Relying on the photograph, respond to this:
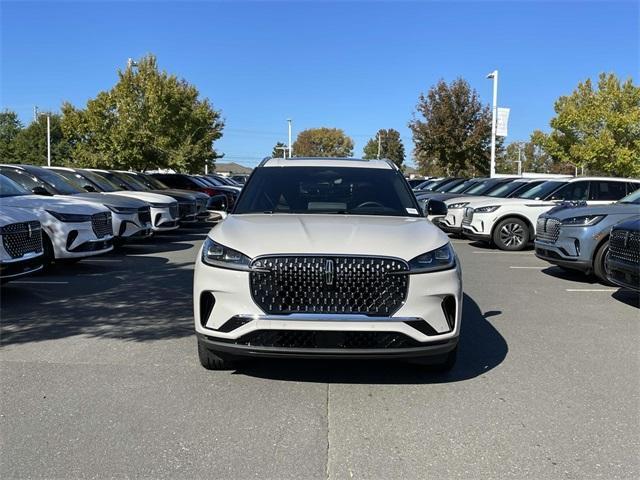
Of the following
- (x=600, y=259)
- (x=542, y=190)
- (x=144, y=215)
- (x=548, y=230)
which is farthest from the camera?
(x=542, y=190)

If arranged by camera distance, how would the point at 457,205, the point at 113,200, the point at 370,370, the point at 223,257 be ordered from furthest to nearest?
the point at 457,205 → the point at 113,200 → the point at 370,370 → the point at 223,257

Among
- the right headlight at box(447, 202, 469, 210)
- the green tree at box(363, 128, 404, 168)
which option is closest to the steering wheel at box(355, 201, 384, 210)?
the right headlight at box(447, 202, 469, 210)

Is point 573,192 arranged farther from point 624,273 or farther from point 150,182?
point 150,182

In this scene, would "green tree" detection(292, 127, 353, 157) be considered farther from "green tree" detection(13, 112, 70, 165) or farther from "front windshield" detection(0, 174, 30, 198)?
"front windshield" detection(0, 174, 30, 198)

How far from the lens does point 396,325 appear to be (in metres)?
4.00

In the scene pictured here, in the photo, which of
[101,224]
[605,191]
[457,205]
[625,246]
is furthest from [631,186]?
[101,224]

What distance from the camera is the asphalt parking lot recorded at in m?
3.28

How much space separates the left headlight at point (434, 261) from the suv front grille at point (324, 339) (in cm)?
50

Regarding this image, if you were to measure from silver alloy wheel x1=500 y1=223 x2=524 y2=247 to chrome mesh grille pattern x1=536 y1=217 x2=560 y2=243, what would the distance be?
3368mm

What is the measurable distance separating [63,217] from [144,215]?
344 cm

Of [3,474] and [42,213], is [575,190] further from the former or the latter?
[3,474]

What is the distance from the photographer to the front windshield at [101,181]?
47.8 feet

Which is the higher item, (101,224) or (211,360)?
(101,224)

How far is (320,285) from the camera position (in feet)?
13.2
